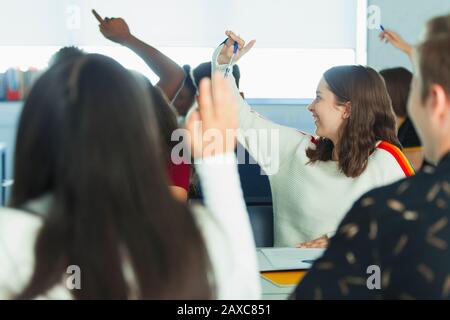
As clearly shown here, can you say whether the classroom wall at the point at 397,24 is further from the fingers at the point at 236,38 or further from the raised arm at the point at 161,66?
the raised arm at the point at 161,66

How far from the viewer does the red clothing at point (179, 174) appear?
236 centimetres

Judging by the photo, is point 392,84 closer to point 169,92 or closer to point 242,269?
point 169,92

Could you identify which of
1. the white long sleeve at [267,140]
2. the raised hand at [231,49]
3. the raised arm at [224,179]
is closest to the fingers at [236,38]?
the raised hand at [231,49]

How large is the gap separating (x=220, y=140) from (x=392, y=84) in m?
2.48

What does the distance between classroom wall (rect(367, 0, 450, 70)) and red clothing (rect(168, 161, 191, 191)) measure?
12.4 feet

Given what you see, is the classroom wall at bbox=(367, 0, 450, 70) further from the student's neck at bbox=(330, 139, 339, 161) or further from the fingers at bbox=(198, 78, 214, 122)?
the fingers at bbox=(198, 78, 214, 122)

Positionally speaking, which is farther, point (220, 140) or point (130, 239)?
point (220, 140)

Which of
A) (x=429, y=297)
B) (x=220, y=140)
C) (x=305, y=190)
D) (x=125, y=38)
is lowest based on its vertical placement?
(x=305, y=190)

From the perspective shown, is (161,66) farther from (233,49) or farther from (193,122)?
(193,122)

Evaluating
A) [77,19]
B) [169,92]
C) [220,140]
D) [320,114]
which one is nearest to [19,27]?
[77,19]

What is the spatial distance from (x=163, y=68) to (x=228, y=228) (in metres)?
1.80

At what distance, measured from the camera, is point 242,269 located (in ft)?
3.79

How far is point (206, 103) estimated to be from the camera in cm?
115
